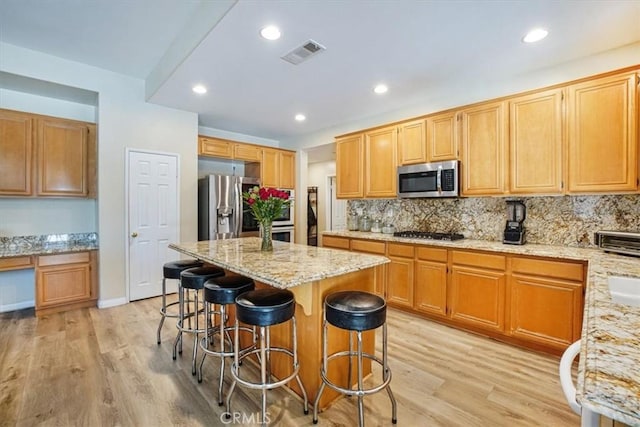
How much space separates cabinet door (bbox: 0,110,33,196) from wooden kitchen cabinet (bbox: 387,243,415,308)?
4.34 meters

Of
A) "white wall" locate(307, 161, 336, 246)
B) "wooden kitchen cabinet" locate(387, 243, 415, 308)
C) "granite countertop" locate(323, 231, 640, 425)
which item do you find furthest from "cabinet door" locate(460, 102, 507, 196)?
"white wall" locate(307, 161, 336, 246)

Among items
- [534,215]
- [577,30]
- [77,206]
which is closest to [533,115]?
[577,30]

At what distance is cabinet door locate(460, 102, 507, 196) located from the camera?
3.00m

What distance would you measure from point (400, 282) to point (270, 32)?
2914 mm

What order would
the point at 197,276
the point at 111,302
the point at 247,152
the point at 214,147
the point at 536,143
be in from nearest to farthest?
1. the point at 197,276
2. the point at 536,143
3. the point at 111,302
4. the point at 214,147
5. the point at 247,152

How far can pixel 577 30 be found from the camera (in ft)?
7.57

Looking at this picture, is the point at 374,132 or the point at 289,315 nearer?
the point at 289,315

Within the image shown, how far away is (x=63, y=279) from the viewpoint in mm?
3475

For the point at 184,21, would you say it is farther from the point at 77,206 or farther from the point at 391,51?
the point at 77,206

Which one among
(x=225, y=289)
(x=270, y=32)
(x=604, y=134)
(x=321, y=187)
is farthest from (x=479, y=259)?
(x=321, y=187)

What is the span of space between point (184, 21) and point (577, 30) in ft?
10.9

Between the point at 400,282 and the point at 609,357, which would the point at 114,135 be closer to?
the point at 400,282

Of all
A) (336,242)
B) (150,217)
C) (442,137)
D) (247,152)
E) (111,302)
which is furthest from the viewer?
(247,152)

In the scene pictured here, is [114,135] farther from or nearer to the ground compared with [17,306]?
farther from the ground
